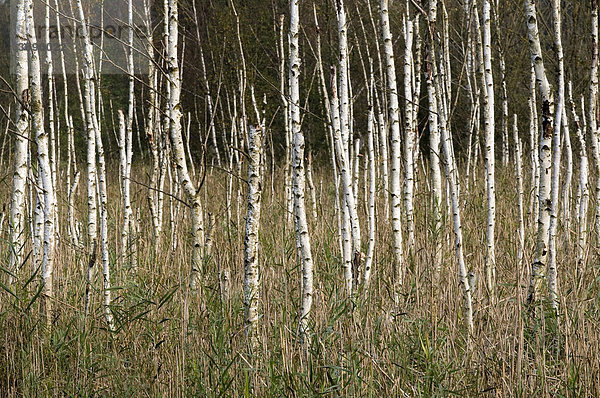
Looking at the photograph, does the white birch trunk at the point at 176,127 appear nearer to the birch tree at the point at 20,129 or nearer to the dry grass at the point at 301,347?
the dry grass at the point at 301,347

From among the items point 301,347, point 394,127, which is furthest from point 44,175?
point 394,127

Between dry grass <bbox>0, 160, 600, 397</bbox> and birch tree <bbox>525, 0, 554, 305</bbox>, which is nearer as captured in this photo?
dry grass <bbox>0, 160, 600, 397</bbox>

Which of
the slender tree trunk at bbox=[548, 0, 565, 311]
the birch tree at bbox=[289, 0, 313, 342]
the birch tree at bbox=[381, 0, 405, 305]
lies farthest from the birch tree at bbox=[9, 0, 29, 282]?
the slender tree trunk at bbox=[548, 0, 565, 311]

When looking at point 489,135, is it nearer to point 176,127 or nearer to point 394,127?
point 394,127

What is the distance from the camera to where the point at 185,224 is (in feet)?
15.8

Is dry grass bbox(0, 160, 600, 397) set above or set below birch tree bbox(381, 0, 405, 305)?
below

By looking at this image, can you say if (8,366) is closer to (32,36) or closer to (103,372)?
(103,372)

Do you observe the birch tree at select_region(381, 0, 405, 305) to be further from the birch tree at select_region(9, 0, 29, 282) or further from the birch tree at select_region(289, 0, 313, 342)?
the birch tree at select_region(9, 0, 29, 282)

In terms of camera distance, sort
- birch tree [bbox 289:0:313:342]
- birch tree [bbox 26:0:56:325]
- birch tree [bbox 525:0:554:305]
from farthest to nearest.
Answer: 1. birch tree [bbox 26:0:56:325]
2. birch tree [bbox 525:0:554:305]
3. birch tree [bbox 289:0:313:342]

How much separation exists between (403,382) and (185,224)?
279cm

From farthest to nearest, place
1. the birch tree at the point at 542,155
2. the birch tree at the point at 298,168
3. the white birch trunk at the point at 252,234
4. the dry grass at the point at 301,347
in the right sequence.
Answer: the birch tree at the point at 542,155
the birch tree at the point at 298,168
the white birch trunk at the point at 252,234
the dry grass at the point at 301,347

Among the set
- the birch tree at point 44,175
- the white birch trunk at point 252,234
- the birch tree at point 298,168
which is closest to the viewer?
the white birch trunk at point 252,234

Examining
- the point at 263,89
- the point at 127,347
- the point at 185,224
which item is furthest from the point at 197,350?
the point at 263,89

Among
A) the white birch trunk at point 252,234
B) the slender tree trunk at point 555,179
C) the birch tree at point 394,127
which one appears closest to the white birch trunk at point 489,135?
the slender tree trunk at point 555,179
